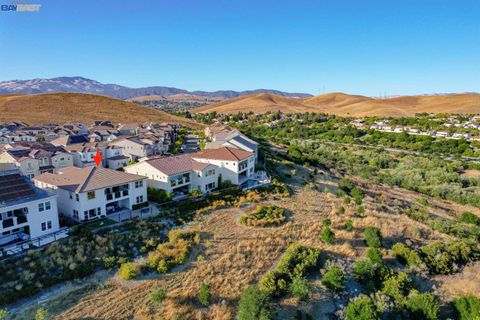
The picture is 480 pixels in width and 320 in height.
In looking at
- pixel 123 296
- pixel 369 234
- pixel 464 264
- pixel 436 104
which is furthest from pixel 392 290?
pixel 436 104

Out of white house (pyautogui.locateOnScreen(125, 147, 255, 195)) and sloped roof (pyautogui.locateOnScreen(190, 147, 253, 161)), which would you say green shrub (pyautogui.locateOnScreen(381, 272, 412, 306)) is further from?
sloped roof (pyautogui.locateOnScreen(190, 147, 253, 161))

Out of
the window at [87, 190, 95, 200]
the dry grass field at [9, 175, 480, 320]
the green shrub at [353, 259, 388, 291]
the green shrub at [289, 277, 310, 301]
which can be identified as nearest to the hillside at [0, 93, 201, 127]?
the window at [87, 190, 95, 200]

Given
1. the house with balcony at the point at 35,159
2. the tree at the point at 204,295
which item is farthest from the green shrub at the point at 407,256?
the house with balcony at the point at 35,159

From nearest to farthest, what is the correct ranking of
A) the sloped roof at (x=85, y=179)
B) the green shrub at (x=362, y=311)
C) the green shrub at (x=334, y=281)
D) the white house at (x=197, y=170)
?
1. the green shrub at (x=362, y=311)
2. the green shrub at (x=334, y=281)
3. the sloped roof at (x=85, y=179)
4. the white house at (x=197, y=170)

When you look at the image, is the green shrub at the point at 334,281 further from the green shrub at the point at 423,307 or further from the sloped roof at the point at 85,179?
the sloped roof at the point at 85,179

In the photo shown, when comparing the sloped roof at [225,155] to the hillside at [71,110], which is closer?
the sloped roof at [225,155]

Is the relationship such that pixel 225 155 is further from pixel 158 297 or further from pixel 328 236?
pixel 158 297

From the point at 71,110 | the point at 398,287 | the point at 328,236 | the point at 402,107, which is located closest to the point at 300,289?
the point at 398,287
